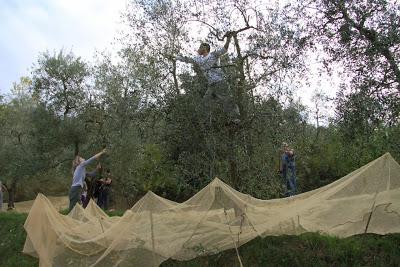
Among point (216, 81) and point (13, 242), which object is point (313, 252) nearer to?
point (216, 81)

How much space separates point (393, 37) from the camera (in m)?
7.81

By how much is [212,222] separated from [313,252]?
2.02m

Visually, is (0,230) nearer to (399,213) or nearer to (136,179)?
(136,179)

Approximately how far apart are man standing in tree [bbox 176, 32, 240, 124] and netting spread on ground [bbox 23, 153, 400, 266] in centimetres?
184

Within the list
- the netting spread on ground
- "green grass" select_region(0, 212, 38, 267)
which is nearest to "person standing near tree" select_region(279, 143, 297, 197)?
the netting spread on ground

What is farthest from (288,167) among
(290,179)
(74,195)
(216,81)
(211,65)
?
(74,195)

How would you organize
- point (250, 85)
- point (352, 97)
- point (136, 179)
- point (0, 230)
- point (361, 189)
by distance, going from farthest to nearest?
point (136, 179) < point (0, 230) < point (250, 85) < point (352, 97) < point (361, 189)

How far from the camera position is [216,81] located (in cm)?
924

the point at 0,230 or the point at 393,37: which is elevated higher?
the point at 393,37

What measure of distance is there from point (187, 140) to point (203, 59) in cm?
162

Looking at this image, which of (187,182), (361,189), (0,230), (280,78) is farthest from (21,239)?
(361,189)

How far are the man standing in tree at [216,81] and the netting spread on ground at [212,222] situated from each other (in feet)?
6.04

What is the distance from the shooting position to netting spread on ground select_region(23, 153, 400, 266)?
295 inches

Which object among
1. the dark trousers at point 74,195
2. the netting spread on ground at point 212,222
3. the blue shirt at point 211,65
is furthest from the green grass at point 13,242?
the blue shirt at point 211,65
